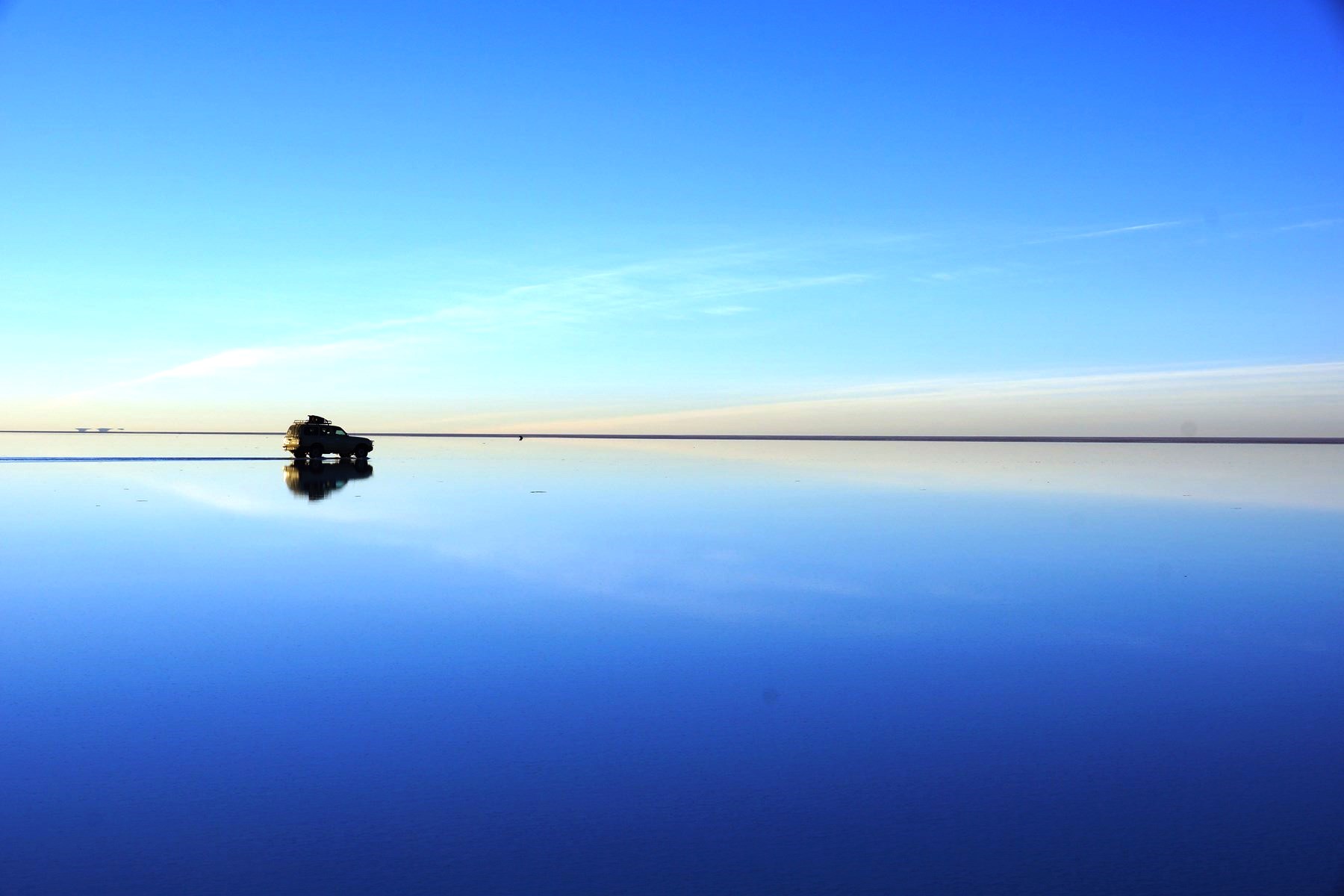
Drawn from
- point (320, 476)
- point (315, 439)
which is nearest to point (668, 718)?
point (320, 476)

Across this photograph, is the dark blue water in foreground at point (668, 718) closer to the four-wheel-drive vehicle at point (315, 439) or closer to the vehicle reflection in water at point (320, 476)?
the vehicle reflection in water at point (320, 476)

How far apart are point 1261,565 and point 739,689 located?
1197 cm

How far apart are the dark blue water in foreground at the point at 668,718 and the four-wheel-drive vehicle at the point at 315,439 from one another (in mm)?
32325

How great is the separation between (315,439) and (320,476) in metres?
9.73

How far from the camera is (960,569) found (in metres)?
15.8

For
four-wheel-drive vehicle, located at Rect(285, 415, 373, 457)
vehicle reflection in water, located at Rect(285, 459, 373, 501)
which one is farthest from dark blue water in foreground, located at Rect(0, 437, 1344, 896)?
four-wheel-drive vehicle, located at Rect(285, 415, 373, 457)

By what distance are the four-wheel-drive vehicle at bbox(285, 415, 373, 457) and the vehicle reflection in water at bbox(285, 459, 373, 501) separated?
75 centimetres

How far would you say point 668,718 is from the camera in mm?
7742

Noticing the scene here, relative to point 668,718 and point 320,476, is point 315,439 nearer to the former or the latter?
point 320,476

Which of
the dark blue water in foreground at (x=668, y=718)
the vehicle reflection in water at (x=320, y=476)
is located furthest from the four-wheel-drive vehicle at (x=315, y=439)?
the dark blue water in foreground at (x=668, y=718)

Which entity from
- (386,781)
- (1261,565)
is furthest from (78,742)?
(1261,565)

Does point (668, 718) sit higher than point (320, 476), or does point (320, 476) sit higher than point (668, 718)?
point (320, 476)

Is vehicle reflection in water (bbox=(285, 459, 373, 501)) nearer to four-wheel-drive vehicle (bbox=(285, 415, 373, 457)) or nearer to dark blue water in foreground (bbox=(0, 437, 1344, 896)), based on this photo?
four-wheel-drive vehicle (bbox=(285, 415, 373, 457))

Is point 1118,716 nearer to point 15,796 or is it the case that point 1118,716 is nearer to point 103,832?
point 103,832
